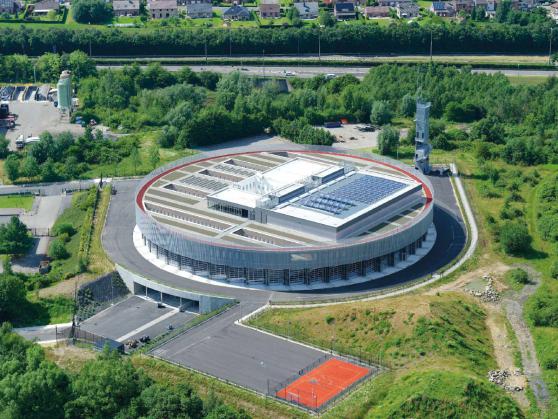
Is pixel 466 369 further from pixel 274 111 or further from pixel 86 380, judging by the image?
pixel 274 111

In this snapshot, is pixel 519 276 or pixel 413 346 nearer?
pixel 413 346

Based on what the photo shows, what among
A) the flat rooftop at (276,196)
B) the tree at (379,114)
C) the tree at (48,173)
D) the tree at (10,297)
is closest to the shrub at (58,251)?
the flat rooftop at (276,196)

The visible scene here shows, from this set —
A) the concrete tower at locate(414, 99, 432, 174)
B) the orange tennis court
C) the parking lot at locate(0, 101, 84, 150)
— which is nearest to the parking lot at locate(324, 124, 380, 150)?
the concrete tower at locate(414, 99, 432, 174)

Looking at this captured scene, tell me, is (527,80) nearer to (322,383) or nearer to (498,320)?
(498,320)

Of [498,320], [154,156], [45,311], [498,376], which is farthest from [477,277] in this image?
[154,156]

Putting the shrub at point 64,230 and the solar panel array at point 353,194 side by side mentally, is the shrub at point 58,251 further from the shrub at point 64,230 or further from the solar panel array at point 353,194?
the solar panel array at point 353,194

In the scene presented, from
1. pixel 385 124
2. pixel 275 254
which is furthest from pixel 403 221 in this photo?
pixel 385 124

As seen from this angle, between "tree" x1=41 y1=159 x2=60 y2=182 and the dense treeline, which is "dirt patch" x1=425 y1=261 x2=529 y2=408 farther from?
"tree" x1=41 y1=159 x2=60 y2=182
